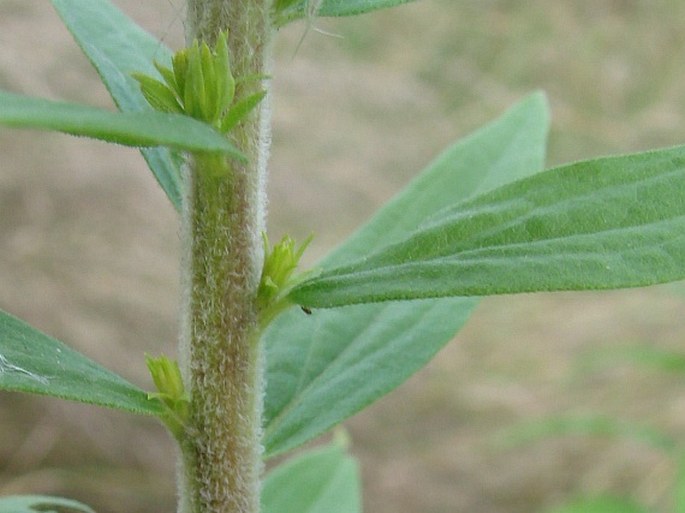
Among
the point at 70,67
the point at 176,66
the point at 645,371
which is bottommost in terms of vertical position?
the point at 176,66

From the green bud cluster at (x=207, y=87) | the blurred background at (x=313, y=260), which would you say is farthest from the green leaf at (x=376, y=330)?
the blurred background at (x=313, y=260)

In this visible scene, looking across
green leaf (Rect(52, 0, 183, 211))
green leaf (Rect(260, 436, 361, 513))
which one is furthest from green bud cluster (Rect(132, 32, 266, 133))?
green leaf (Rect(260, 436, 361, 513))

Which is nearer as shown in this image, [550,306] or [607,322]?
[607,322]

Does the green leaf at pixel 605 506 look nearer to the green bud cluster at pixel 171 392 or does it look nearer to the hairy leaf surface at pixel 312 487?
the hairy leaf surface at pixel 312 487

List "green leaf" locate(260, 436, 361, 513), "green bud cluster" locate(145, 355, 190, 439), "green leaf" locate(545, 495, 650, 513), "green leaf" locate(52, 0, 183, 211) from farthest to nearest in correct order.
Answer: "green leaf" locate(545, 495, 650, 513)
"green leaf" locate(260, 436, 361, 513)
"green leaf" locate(52, 0, 183, 211)
"green bud cluster" locate(145, 355, 190, 439)

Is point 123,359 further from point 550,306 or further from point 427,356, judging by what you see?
point 427,356

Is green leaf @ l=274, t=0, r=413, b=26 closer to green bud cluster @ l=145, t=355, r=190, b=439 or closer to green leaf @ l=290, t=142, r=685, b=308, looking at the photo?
green leaf @ l=290, t=142, r=685, b=308

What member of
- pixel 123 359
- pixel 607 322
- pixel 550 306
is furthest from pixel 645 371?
pixel 123 359
